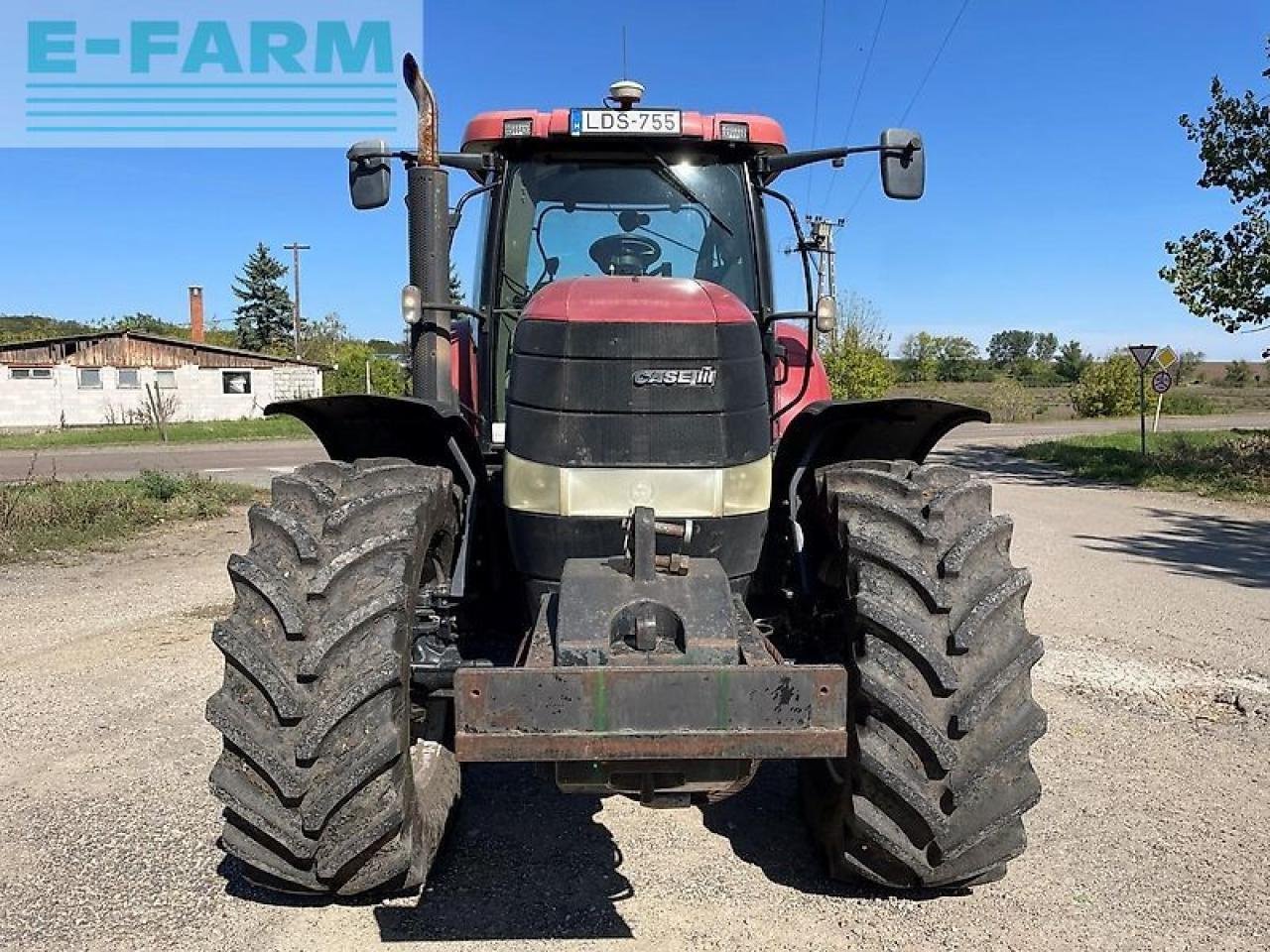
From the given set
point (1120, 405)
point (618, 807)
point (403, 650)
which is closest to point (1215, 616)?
point (618, 807)

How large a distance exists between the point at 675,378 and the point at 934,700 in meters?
1.30

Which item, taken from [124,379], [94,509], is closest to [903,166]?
[94,509]

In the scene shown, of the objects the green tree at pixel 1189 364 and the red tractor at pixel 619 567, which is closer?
the red tractor at pixel 619 567

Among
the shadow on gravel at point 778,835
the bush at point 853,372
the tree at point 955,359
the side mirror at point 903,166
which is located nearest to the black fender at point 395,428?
the shadow on gravel at point 778,835

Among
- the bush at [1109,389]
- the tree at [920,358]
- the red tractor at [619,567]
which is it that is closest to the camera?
the red tractor at [619,567]

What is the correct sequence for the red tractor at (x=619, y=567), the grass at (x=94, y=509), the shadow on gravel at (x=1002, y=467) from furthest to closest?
1. the shadow on gravel at (x=1002, y=467)
2. the grass at (x=94, y=509)
3. the red tractor at (x=619, y=567)

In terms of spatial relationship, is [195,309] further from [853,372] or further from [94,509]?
[94,509]

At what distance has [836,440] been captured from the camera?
411cm

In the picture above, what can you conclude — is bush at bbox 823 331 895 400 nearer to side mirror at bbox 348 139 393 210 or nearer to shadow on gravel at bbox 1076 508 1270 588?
shadow on gravel at bbox 1076 508 1270 588

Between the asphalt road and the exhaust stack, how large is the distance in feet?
40.8

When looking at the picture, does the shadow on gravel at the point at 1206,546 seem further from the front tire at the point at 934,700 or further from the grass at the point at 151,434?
the grass at the point at 151,434

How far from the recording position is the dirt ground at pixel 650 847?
3.28 m

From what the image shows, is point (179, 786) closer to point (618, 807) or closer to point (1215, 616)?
point (618, 807)

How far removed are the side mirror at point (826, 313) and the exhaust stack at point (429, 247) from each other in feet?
5.31
